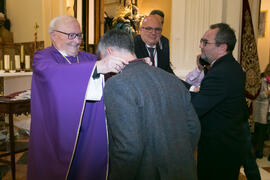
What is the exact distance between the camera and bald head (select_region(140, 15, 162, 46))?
263cm

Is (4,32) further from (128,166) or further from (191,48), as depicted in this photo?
(128,166)

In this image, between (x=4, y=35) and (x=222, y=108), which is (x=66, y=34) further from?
(x=4, y=35)

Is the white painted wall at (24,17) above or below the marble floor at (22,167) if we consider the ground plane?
above

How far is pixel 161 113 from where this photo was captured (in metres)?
1.38

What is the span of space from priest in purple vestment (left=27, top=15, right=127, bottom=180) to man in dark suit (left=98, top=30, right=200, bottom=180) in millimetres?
209

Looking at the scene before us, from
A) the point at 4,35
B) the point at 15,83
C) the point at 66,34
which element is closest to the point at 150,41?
the point at 66,34

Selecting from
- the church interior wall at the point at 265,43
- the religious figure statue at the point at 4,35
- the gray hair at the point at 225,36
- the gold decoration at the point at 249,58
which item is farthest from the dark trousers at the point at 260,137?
the religious figure statue at the point at 4,35

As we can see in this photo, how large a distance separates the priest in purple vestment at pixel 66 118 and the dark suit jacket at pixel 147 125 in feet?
0.97

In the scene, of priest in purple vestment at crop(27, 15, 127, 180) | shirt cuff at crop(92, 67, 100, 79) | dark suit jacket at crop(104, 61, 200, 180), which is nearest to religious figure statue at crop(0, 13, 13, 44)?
priest in purple vestment at crop(27, 15, 127, 180)

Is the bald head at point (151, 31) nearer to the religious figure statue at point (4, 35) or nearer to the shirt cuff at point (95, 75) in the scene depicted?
the shirt cuff at point (95, 75)

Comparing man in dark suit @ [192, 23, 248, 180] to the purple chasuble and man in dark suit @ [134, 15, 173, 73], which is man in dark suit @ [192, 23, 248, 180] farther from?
the purple chasuble

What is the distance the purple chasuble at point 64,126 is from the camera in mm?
1704

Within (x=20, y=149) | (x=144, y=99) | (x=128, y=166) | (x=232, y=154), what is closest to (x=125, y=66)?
(x=144, y=99)

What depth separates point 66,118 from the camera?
5.66 feet
